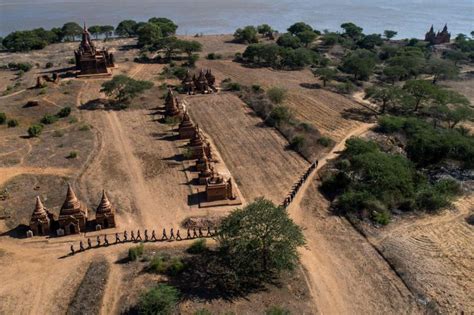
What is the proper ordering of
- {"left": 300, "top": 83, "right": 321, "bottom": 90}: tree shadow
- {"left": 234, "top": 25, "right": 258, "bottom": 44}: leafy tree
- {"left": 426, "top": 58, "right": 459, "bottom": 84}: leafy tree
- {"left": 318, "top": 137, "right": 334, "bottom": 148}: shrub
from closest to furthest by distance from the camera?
{"left": 318, "top": 137, "right": 334, "bottom": 148}: shrub, {"left": 300, "top": 83, "right": 321, "bottom": 90}: tree shadow, {"left": 426, "top": 58, "right": 459, "bottom": 84}: leafy tree, {"left": 234, "top": 25, "right": 258, "bottom": 44}: leafy tree

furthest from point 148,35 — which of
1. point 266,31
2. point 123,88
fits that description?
point 123,88

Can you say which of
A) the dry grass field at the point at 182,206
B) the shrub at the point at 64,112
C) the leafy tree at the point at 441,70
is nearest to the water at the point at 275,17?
the leafy tree at the point at 441,70

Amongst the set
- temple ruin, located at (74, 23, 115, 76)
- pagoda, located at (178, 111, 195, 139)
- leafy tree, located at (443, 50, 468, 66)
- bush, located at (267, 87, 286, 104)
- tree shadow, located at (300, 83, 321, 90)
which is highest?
temple ruin, located at (74, 23, 115, 76)

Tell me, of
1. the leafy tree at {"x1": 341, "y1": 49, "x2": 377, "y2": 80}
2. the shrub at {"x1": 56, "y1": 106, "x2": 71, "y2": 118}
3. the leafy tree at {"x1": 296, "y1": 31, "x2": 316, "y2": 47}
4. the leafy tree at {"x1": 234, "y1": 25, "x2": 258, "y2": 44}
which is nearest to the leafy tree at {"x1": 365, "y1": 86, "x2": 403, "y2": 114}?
the leafy tree at {"x1": 341, "y1": 49, "x2": 377, "y2": 80}

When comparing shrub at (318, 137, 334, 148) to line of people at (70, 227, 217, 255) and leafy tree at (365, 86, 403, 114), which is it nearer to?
leafy tree at (365, 86, 403, 114)

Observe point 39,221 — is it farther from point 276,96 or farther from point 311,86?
point 311,86

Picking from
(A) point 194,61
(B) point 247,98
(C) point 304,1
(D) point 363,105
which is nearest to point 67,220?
(B) point 247,98
